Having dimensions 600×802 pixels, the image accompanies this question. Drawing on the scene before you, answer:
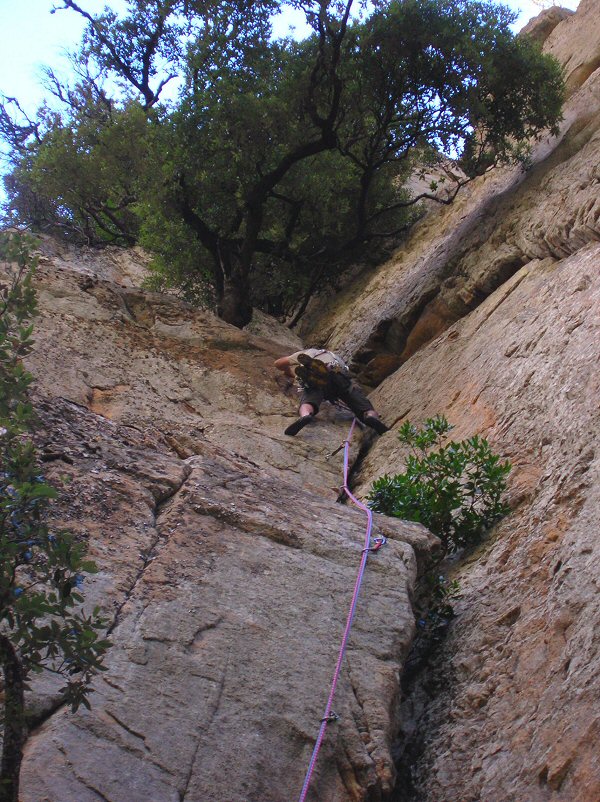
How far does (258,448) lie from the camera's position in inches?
384

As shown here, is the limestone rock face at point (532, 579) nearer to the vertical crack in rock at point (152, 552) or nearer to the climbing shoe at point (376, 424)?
the climbing shoe at point (376, 424)

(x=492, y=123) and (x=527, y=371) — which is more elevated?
(x=492, y=123)

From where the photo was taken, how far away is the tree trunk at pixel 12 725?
394cm

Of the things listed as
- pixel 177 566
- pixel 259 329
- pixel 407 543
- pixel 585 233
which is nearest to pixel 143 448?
pixel 177 566

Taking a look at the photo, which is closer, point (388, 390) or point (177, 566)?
point (177, 566)

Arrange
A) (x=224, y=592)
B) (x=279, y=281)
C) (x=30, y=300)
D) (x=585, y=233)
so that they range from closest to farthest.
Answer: (x=30, y=300) < (x=224, y=592) < (x=585, y=233) < (x=279, y=281)

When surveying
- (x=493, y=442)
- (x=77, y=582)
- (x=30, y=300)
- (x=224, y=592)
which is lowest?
(x=493, y=442)

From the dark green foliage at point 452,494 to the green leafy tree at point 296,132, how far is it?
680 centimetres

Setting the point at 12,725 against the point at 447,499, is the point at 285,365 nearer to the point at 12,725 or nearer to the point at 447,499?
the point at 447,499

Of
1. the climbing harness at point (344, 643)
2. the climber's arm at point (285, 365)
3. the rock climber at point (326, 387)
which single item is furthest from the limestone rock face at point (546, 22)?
the climbing harness at point (344, 643)

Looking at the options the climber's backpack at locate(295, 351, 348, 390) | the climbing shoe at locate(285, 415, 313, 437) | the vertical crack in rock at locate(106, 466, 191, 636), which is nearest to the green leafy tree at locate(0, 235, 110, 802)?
the vertical crack in rock at locate(106, 466, 191, 636)

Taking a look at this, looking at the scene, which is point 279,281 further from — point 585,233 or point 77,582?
point 77,582

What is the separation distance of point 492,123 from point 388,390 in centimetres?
474

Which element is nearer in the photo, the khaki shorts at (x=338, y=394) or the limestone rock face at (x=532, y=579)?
the limestone rock face at (x=532, y=579)
